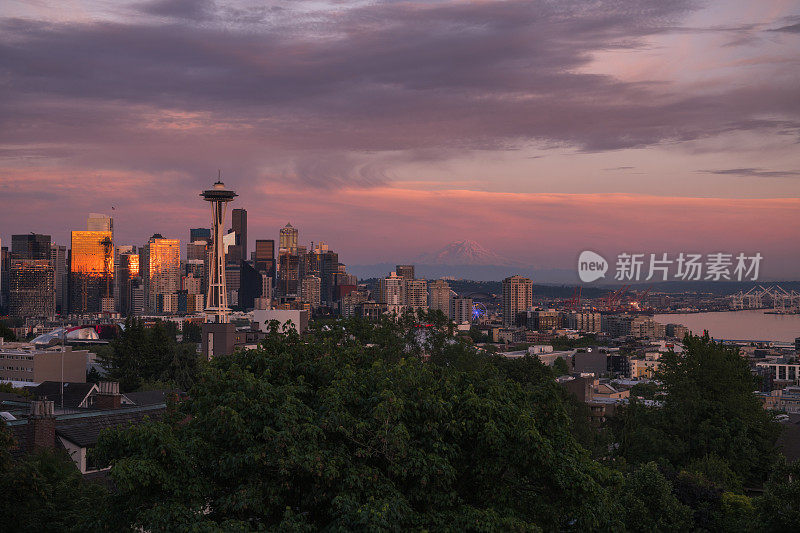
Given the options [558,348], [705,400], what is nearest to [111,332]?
A: [558,348]

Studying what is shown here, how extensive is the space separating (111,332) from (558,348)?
93.2 metres

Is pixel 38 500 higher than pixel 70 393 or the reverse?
higher

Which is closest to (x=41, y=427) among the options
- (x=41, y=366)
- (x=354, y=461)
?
(x=354, y=461)

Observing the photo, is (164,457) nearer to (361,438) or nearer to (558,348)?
(361,438)

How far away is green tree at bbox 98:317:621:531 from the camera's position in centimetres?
1409

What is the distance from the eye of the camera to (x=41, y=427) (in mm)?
25453

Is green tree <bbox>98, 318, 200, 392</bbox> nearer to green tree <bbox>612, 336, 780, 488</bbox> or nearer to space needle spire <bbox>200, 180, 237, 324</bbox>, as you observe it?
green tree <bbox>612, 336, 780, 488</bbox>

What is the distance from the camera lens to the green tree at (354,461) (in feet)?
46.2

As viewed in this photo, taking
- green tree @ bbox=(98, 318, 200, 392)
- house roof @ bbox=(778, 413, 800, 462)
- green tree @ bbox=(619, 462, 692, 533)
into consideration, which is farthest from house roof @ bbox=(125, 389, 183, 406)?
house roof @ bbox=(778, 413, 800, 462)

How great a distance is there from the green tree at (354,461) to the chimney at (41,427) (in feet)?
33.5

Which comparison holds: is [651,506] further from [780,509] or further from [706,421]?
[706,421]

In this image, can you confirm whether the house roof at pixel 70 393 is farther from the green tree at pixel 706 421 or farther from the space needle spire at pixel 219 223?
the space needle spire at pixel 219 223

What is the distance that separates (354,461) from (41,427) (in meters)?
14.7

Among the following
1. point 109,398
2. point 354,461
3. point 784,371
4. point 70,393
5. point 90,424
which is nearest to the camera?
point 354,461
